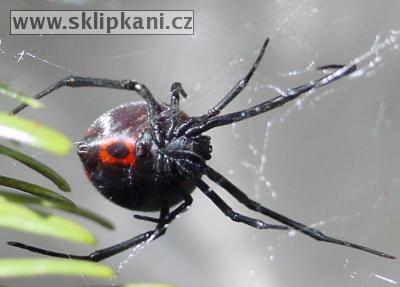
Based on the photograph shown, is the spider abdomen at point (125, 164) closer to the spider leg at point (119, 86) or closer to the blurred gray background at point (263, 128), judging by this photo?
the spider leg at point (119, 86)

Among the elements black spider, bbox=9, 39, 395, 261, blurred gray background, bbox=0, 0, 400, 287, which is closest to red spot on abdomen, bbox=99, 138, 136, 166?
black spider, bbox=9, 39, 395, 261

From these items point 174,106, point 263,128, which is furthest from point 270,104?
point 263,128

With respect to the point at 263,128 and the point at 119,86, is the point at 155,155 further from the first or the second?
the point at 263,128

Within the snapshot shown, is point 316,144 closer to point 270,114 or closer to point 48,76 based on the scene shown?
point 270,114

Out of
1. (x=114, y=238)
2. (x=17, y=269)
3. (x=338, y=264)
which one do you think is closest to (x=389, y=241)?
(x=338, y=264)

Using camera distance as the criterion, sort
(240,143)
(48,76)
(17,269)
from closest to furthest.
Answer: (17,269) < (48,76) < (240,143)

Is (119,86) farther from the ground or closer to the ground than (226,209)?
farther from the ground
